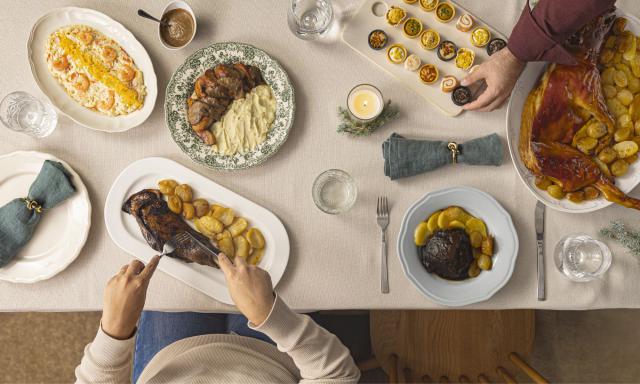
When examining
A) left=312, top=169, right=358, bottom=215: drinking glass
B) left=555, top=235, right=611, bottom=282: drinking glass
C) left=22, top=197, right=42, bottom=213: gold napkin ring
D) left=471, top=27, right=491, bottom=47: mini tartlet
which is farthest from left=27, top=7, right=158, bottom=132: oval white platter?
left=555, top=235, right=611, bottom=282: drinking glass

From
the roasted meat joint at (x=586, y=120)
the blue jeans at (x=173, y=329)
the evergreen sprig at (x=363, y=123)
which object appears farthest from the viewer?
the blue jeans at (x=173, y=329)

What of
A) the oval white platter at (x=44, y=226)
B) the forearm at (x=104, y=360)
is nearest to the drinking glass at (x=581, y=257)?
the forearm at (x=104, y=360)

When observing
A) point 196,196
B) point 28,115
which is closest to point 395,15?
point 196,196

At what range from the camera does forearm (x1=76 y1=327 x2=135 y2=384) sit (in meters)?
1.11

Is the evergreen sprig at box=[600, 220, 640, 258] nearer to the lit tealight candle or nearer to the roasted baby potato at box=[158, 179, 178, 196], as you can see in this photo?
the lit tealight candle

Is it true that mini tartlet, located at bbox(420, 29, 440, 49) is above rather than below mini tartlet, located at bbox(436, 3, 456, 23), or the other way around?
below

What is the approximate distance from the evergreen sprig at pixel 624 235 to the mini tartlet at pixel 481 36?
573 millimetres

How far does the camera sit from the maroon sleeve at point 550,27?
99 centimetres

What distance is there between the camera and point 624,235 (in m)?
1.14

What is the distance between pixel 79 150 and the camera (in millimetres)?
1230

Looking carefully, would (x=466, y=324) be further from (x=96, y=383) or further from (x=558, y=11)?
(x=96, y=383)

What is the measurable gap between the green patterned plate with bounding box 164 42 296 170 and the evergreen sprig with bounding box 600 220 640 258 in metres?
0.87

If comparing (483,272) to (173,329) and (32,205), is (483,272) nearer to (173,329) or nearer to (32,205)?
(173,329)

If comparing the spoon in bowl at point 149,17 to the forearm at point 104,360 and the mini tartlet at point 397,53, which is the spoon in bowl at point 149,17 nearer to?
the mini tartlet at point 397,53
